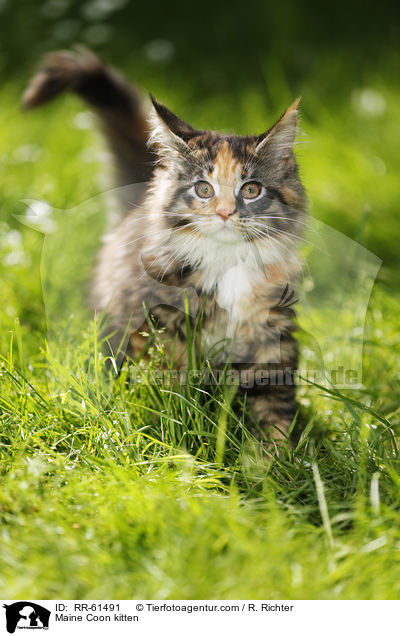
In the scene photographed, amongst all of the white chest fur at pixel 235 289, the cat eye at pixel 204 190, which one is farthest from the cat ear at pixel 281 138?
the white chest fur at pixel 235 289

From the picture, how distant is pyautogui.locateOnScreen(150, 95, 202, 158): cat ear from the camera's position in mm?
1359

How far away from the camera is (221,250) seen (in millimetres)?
1398

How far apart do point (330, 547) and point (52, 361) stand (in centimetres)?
81

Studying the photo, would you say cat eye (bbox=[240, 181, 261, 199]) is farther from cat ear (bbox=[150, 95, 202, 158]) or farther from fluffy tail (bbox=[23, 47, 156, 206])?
fluffy tail (bbox=[23, 47, 156, 206])

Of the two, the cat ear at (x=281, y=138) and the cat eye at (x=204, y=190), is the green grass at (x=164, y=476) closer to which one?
the cat ear at (x=281, y=138)

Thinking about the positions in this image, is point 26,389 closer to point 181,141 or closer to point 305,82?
point 181,141

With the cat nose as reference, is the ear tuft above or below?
above

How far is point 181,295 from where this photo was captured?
149cm

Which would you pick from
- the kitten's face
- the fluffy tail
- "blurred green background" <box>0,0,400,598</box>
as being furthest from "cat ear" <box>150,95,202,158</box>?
the fluffy tail

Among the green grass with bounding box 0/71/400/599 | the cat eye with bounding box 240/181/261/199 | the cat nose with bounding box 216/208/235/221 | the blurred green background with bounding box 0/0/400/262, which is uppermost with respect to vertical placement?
the blurred green background with bounding box 0/0/400/262

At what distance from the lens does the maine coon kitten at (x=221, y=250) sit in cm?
135
